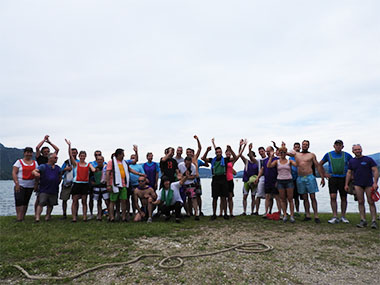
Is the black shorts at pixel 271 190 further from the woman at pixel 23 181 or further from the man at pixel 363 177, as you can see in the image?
the woman at pixel 23 181

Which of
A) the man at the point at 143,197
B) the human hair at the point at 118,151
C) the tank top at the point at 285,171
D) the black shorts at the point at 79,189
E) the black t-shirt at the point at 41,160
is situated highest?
the human hair at the point at 118,151

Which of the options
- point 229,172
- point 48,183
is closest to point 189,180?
point 229,172

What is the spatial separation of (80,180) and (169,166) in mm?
2908

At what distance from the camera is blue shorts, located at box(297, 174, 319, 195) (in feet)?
27.8

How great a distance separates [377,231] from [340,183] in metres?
1.66

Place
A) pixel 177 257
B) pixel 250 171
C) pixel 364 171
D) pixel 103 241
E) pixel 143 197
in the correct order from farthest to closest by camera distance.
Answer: pixel 250 171
pixel 143 197
pixel 364 171
pixel 103 241
pixel 177 257

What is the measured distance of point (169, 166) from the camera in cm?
919

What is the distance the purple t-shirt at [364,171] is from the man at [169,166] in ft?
18.0

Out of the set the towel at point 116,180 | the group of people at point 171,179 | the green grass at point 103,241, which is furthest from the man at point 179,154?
the green grass at point 103,241

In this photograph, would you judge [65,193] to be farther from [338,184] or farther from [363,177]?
[363,177]

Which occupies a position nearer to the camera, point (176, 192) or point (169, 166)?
point (176, 192)

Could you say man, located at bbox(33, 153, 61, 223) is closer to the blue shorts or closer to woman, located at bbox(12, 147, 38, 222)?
woman, located at bbox(12, 147, 38, 222)

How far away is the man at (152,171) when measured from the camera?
9586 millimetres

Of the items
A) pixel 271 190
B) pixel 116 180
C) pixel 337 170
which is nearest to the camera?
pixel 337 170
